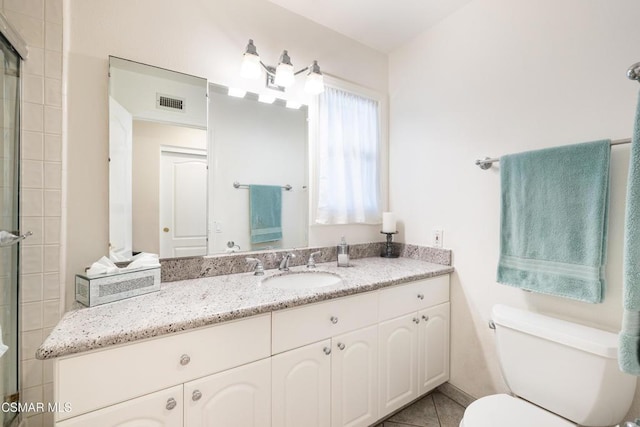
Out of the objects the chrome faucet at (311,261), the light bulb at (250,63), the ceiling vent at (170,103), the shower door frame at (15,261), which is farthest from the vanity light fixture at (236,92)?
the chrome faucet at (311,261)

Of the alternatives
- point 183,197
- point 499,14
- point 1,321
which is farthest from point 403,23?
point 1,321

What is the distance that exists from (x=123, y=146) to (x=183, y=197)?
1.12 ft

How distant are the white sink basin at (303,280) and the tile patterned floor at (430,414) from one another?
831 millimetres

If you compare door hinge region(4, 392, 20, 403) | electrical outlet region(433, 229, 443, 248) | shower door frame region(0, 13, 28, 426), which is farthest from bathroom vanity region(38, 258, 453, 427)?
door hinge region(4, 392, 20, 403)

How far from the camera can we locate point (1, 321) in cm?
108

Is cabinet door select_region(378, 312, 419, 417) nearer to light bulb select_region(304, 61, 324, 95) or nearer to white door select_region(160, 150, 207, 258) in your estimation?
white door select_region(160, 150, 207, 258)

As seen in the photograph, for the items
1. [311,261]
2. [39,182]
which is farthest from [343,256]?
[39,182]

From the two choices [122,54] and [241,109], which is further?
[241,109]

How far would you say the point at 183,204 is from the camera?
56.1 inches

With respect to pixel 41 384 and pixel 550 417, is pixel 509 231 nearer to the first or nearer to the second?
pixel 550 417

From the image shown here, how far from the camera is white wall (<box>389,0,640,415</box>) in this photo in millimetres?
1170

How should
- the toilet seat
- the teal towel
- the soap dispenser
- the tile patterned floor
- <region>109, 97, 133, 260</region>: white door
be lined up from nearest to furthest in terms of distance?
the teal towel
the toilet seat
<region>109, 97, 133, 260</region>: white door
the tile patterned floor
the soap dispenser

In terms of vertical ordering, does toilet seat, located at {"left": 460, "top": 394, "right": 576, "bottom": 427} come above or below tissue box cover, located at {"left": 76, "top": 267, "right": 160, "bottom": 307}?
below

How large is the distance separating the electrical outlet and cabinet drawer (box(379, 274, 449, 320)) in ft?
0.68
